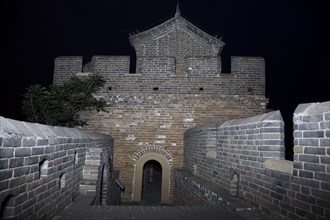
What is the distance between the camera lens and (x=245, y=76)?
32.9 feet

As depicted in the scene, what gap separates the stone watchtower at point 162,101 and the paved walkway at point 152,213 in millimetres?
5528

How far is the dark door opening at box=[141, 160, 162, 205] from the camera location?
10780mm

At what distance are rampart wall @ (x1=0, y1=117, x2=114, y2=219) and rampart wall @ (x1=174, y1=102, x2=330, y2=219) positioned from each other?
290 centimetres

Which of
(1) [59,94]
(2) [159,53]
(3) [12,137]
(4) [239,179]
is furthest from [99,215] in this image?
(2) [159,53]

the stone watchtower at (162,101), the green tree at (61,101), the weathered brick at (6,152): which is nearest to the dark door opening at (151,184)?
the stone watchtower at (162,101)

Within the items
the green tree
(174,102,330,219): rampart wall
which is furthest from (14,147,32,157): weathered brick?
the green tree

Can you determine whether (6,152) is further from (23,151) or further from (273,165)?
(273,165)

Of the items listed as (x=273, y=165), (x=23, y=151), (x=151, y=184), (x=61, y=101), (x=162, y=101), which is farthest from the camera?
(x=151, y=184)

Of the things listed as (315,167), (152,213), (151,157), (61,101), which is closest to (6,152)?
(152,213)

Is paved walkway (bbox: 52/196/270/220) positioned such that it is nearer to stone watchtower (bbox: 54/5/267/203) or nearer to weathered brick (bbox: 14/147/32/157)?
weathered brick (bbox: 14/147/32/157)

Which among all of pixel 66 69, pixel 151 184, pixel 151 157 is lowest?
pixel 151 184

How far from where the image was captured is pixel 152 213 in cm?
405

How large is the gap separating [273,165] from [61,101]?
7684 millimetres

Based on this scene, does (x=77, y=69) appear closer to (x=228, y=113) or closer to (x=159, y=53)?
(x=159, y=53)
